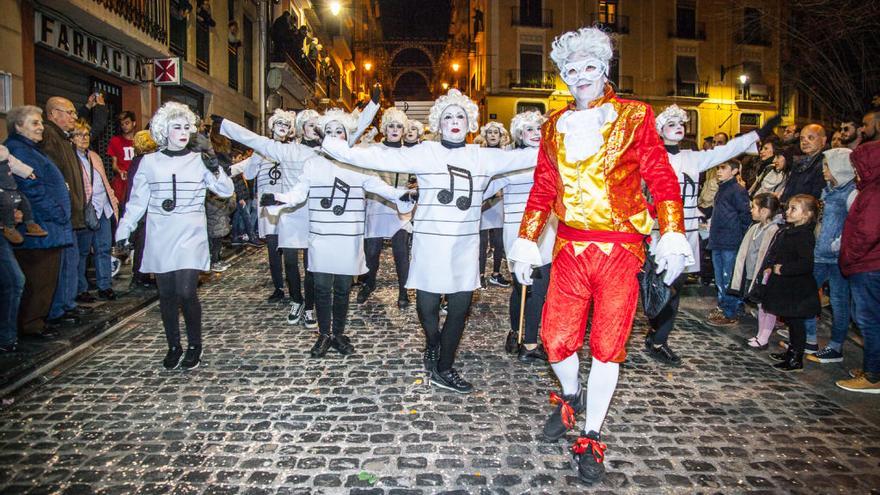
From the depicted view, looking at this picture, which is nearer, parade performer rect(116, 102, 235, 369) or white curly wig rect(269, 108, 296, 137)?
parade performer rect(116, 102, 235, 369)

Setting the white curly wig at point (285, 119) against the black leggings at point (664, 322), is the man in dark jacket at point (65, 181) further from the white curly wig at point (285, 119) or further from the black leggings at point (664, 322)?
the black leggings at point (664, 322)

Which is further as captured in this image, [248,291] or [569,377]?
[248,291]

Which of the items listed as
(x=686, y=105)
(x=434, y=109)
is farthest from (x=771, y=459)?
(x=686, y=105)

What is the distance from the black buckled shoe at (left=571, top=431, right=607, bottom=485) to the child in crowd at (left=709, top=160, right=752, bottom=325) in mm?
4424

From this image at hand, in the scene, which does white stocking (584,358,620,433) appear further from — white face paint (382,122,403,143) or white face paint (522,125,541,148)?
white face paint (382,122,403,143)

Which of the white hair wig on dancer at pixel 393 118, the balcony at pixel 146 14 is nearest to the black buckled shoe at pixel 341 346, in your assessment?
the white hair wig on dancer at pixel 393 118

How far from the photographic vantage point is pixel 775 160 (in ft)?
26.1

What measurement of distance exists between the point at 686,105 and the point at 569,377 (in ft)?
123

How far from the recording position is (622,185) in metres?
3.33

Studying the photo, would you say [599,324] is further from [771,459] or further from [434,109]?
[434,109]

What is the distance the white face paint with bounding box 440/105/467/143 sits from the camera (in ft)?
14.5

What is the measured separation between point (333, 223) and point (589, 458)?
320cm

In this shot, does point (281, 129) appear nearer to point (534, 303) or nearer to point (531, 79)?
point (534, 303)

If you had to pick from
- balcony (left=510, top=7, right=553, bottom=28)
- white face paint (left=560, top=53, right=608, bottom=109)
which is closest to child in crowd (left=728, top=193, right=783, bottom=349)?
white face paint (left=560, top=53, right=608, bottom=109)
